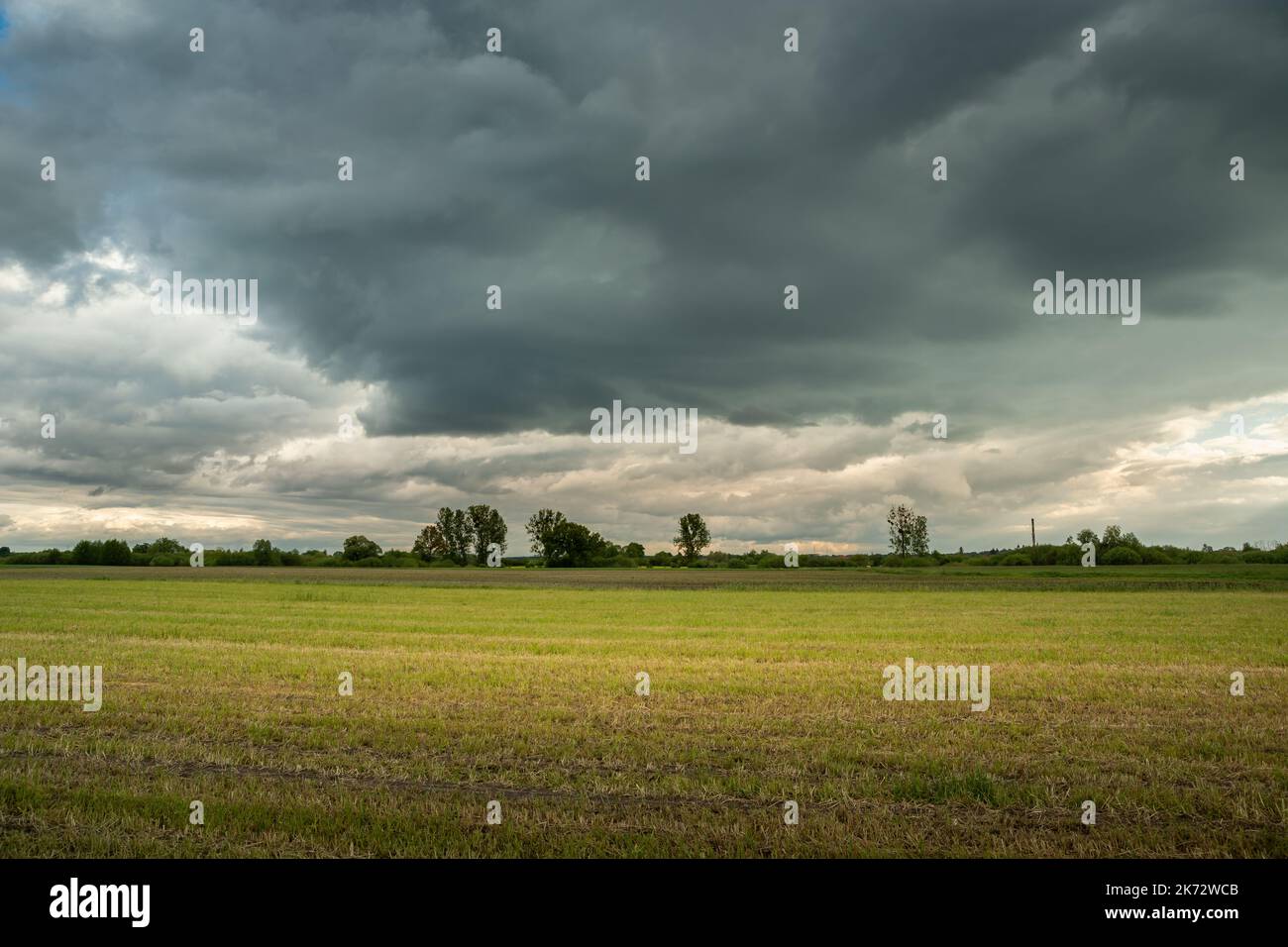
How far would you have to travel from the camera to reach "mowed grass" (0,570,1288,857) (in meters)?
7.87

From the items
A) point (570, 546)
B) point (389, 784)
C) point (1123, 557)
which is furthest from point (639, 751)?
point (570, 546)

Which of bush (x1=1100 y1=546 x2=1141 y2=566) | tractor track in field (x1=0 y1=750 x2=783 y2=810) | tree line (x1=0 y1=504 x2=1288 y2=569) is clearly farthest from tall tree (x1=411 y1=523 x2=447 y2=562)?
tractor track in field (x1=0 y1=750 x2=783 y2=810)

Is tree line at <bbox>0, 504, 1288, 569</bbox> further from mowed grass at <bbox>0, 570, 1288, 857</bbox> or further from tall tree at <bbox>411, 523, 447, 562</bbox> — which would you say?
mowed grass at <bbox>0, 570, 1288, 857</bbox>

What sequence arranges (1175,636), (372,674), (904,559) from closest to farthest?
(372,674)
(1175,636)
(904,559)

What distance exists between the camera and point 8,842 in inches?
298

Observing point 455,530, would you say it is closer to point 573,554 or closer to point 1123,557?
point 573,554

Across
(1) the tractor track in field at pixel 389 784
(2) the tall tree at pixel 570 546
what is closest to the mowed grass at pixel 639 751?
(1) the tractor track in field at pixel 389 784

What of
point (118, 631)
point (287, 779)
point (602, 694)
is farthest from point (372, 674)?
point (118, 631)

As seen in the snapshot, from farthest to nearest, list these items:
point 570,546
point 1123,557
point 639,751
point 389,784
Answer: point 570,546 < point 1123,557 < point 639,751 < point 389,784

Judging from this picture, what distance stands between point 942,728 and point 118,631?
27.2 meters

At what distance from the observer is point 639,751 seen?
36.7ft

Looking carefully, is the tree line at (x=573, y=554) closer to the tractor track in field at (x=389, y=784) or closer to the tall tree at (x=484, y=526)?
the tall tree at (x=484, y=526)

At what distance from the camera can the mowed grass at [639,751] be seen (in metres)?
7.87
